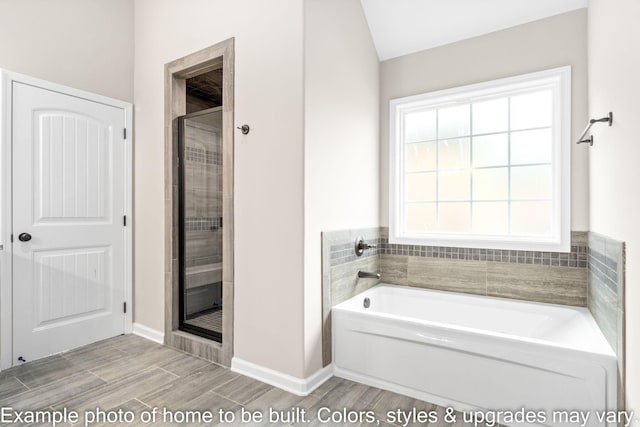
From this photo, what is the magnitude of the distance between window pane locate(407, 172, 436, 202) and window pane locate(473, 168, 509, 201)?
1.10 ft

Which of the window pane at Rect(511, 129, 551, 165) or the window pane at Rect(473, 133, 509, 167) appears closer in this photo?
the window pane at Rect(511, 129, 551, 165)

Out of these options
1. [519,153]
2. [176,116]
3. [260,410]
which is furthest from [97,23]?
[519,153]

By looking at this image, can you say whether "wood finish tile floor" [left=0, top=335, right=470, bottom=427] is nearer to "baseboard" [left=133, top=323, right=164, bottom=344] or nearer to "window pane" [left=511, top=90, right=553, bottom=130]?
"baseboard" [left=133, top=323, right=164, bottom=344]

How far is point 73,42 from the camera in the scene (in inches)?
110

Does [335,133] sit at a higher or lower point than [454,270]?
higher

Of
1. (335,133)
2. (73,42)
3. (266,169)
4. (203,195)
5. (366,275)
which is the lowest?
(366,275)

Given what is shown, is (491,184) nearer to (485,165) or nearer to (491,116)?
(485,165)

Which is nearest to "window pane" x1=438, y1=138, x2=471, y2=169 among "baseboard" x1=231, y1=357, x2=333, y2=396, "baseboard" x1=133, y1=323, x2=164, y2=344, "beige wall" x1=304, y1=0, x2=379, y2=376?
"beige wall" x1=304, y1=0, x2=379, y2=376

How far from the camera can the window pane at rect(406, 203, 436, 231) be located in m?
2.98

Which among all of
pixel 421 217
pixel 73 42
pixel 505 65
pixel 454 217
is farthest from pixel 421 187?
pixel 73 42

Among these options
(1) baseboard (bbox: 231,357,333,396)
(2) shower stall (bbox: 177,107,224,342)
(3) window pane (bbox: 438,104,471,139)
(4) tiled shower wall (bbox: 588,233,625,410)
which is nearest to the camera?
(4) tiled shower wall (bbox: 588,233,625,410)

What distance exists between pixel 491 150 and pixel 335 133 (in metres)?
1.29

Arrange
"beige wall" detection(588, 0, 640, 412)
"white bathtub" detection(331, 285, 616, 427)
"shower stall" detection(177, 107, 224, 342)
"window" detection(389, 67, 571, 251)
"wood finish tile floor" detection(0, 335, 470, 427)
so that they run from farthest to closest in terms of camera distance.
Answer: "shower stall" detection(177, 107, 224, 342), "window" detection(389, 67, 571, 251), "wood finish tile floor" detection(0, 335, 470, 427), "white bathtub" detection(331, 285, 616, 427), "beige wall" detection(588, 0, 640, 412)

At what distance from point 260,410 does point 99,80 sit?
9.61 feet
